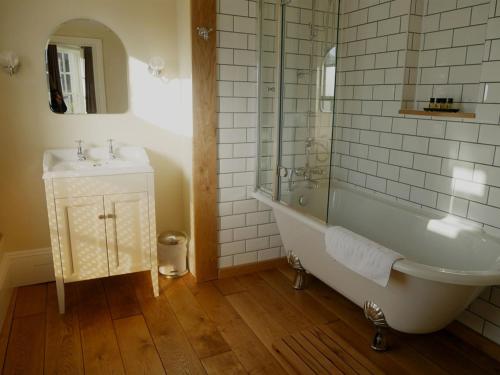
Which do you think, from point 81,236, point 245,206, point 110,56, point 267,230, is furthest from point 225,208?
point 110,56

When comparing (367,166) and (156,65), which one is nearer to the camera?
(156,65)

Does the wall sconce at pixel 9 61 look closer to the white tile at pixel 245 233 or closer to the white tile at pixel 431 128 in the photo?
the white tile at pixel 245 233

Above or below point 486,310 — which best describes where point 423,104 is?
above

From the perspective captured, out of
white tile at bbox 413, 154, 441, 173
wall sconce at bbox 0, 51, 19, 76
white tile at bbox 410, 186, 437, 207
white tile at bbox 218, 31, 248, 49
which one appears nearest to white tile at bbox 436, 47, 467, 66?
white tile at bbox 413, 154, 441, 173

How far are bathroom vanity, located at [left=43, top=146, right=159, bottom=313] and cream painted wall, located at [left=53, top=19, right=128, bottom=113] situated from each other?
1.68 ft

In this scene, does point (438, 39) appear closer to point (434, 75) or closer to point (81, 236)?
point (434, 75)

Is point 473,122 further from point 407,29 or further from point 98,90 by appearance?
point 98,90

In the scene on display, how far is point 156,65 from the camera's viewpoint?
10.0 ft

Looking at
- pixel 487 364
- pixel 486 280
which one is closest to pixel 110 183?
pixel 486 280

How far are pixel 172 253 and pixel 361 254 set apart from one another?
1607 mm

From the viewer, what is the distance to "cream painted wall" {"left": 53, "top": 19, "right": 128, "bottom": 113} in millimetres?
2855

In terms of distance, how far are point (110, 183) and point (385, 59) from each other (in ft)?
6.76

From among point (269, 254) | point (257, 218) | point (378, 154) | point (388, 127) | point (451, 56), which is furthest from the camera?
point (269, 254)

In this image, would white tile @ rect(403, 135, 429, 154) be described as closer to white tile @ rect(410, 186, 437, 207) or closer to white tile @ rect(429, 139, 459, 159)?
white tile @ rect(429, 139, 459, 159)
